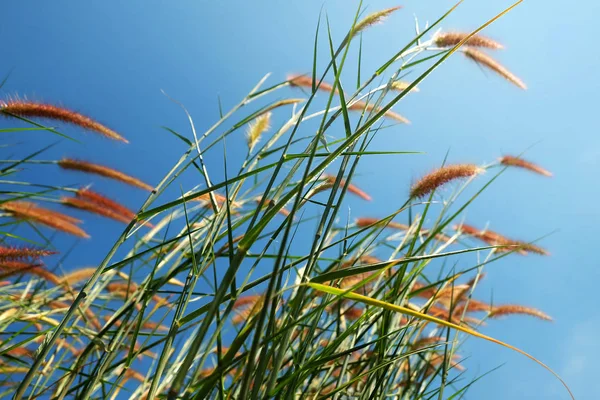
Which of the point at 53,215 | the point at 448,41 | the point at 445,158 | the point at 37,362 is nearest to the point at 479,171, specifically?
the point at 445,158

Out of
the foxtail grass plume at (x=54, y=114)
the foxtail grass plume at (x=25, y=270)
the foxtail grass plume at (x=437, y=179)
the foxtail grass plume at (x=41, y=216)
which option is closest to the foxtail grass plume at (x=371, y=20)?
the foxtail grass plume at (x=437, y=179)

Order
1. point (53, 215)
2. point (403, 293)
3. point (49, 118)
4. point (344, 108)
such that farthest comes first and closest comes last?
point (53, 215)
point (49, 118)
point (403, 293)
point (344, 108)

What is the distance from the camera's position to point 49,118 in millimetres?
1387

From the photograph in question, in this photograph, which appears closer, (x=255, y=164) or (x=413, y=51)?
(x=413, y=51)

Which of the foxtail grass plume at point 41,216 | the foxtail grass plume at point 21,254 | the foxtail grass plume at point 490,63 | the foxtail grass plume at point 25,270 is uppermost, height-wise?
the foxtail grass plume at point 490,63

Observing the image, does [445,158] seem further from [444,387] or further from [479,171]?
[444,387]

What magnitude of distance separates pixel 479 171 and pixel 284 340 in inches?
29.9

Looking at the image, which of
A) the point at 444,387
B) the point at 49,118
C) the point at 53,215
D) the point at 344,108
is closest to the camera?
the point at 344,108

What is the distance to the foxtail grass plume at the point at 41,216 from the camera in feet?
5.21

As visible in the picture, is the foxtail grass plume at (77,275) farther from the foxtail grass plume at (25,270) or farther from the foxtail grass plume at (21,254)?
the foxtail grass plume at (21,254)

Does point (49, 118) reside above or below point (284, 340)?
above

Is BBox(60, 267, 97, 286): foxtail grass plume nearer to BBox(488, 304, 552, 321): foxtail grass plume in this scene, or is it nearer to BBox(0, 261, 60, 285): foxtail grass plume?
BBox(0, 261, 60, 285): foxtail grass plume

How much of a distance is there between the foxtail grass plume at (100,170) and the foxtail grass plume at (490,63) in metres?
0.99

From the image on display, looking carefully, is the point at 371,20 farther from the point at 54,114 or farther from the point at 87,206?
the point at 87,206
